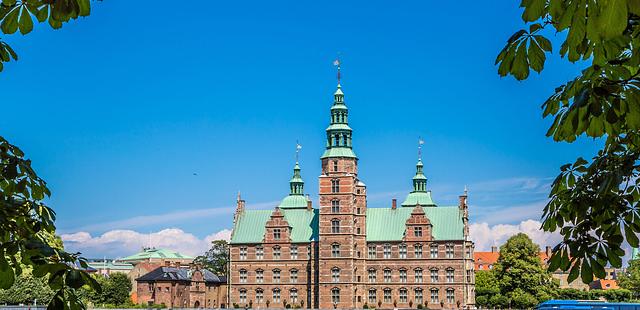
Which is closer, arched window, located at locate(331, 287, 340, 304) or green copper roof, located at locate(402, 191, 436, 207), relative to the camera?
arched window, located at locate(331, 287, 340, 304)

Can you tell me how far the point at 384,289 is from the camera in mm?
63719

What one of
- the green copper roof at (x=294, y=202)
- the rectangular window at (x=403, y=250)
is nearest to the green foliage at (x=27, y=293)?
the green copper roof at (x=294, y=202)

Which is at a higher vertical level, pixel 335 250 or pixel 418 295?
pixel 335 250

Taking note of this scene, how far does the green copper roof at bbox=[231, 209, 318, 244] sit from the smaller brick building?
556cm

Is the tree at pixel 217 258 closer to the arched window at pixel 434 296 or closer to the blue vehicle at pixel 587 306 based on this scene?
the arched window at pixel 434 296

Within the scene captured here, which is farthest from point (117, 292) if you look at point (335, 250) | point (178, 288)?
point (335, 250)

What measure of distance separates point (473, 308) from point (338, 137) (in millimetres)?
18006

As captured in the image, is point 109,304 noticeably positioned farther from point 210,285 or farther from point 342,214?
point 342,214

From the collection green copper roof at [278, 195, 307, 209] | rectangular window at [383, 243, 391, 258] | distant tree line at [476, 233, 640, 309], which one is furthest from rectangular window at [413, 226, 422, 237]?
green copper roof at [278, 195, 307, 209]

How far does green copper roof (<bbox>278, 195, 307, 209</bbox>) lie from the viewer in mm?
70312

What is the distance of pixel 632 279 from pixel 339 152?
3619 cm

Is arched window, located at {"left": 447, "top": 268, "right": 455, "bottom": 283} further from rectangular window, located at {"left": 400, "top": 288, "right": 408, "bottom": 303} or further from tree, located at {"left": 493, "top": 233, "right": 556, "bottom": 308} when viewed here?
tree, located at {"left": 493, "top": 233, "right": 556, "bottom": 308}

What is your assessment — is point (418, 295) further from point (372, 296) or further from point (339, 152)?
point (339, 152)

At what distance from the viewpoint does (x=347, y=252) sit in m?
62.0
